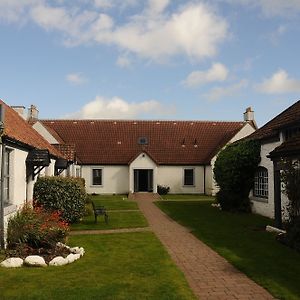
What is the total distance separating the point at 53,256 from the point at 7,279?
216 centimetres

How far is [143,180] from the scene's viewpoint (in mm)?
39156

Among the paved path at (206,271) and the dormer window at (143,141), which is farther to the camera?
the dormer window at (143,141)

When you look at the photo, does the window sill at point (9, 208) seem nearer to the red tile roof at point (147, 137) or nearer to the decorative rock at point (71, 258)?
the decorative rock at point (71, 258)

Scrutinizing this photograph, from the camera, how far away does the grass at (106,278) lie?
7.93 meters

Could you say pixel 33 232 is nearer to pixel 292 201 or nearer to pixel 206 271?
pixel 206 271

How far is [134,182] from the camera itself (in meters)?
38.1

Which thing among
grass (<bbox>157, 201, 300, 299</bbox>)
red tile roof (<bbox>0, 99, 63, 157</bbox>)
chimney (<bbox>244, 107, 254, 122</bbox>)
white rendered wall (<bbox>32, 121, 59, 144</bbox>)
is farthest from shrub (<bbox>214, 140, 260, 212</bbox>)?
chimney (<bbox>244, 107, 254, 122</bbox>)

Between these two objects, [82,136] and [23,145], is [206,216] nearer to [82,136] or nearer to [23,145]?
[23,145]

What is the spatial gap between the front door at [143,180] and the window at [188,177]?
3.28 meters

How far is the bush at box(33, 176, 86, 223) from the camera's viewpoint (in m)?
17.6

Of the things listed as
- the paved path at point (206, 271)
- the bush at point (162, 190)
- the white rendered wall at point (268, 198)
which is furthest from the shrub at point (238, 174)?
the bush at point (162, 190)

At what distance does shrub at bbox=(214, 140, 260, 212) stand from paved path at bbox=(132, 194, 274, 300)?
320 inches

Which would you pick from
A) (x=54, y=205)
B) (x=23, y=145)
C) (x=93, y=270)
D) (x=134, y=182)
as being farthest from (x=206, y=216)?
(x=134, y=182)

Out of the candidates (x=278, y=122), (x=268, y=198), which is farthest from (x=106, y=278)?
(x=278, y=122)
